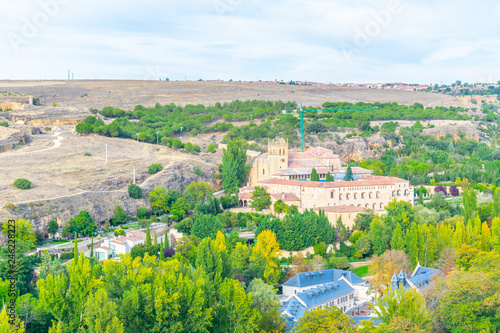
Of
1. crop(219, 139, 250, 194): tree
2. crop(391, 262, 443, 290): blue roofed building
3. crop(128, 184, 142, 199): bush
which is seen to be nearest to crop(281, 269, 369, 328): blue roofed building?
crop(391, 262, 443, 290): blue roofed building

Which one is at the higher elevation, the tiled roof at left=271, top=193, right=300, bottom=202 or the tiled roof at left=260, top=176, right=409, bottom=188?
the tiled roof at left=260, top=176, right=409, bottom=188

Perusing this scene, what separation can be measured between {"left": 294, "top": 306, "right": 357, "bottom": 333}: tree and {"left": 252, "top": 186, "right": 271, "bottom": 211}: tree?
28.7m

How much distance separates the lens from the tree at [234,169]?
6800cm

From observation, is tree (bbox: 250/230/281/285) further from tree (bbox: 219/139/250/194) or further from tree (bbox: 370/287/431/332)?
tree (bbox: 219/139/250/194)

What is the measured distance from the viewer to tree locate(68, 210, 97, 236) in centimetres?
5103

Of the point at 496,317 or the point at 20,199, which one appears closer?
the point at 496,317

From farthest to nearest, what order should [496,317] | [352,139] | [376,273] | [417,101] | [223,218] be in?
[417,101]
[352,139]
[223,218]
[376,273]
[496,317]

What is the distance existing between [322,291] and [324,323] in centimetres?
912

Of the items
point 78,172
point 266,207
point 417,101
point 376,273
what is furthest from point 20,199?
point 417,101

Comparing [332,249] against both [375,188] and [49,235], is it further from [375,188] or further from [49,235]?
[49,235]

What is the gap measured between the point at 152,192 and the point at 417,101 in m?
107

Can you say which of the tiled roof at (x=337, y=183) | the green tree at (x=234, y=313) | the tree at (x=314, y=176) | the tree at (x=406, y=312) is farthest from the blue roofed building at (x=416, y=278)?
the tree at (x=314, y=176)

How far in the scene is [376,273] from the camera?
43719 millimetres

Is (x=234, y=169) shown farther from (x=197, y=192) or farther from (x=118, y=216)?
(x=118, y=216)
